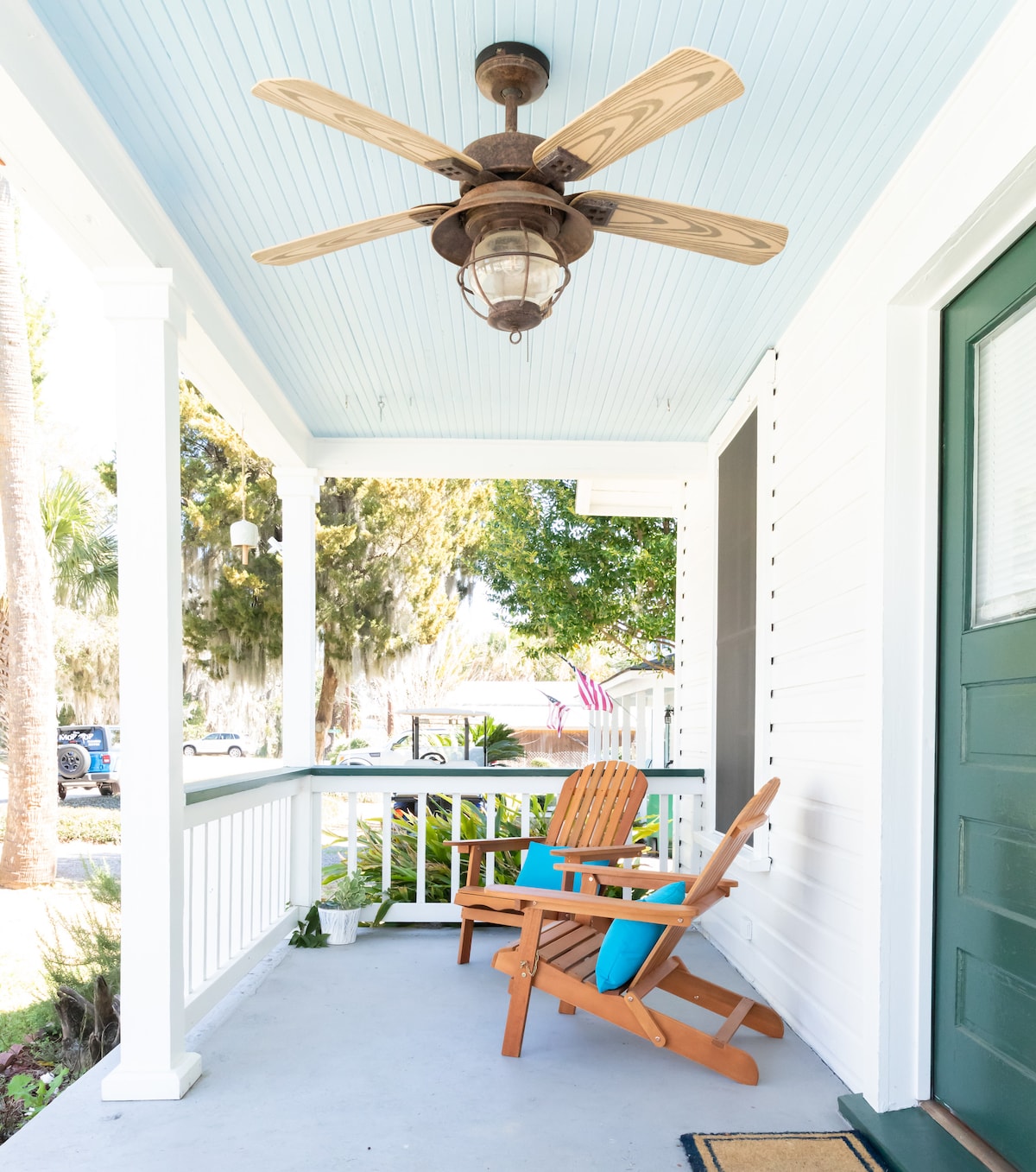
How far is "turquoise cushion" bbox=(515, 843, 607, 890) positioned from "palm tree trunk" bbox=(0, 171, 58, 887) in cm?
661

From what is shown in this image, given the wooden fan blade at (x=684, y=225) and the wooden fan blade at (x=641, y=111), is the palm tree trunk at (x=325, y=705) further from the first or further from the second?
the wooden fan blade at (x=641, y=111)

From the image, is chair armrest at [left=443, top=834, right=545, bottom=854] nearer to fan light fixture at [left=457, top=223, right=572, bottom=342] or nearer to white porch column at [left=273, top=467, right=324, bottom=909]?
white porch column at [left=273, top=467, right=324, bottom=909]

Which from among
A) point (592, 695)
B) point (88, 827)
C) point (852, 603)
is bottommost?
point (88, 827)

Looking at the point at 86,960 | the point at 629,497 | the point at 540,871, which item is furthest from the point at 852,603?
the point at 86,960

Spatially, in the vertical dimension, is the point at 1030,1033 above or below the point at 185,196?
below

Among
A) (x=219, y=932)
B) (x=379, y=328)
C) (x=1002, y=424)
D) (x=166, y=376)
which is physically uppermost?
(x=379, y=328)

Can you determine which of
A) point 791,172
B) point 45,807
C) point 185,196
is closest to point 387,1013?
point 185,196

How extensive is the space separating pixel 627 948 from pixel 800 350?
2.11 metres

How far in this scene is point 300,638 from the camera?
17.1 ft

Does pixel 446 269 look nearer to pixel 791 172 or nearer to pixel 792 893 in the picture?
pixel 791 172

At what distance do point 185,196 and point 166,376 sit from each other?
19.8 inches

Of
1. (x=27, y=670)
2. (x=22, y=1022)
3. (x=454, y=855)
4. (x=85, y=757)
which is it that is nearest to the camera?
(x=454, y=855)

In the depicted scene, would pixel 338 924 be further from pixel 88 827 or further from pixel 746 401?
pixel 88 827

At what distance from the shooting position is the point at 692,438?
5293 millimetres
